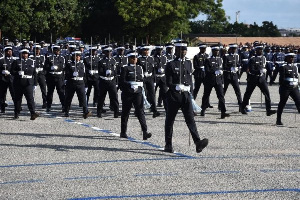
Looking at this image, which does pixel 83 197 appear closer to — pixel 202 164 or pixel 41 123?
pixel 202 164

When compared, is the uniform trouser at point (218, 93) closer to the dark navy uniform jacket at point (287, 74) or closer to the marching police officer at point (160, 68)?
the marching police officer at point (160, 68)

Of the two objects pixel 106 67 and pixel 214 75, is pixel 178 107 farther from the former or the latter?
pixel 106 67

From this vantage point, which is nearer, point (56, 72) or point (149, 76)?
point (149, 76)

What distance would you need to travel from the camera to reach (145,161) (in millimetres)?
12688

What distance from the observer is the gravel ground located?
1013 centimetres

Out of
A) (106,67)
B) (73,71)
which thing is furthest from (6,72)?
(106,67)

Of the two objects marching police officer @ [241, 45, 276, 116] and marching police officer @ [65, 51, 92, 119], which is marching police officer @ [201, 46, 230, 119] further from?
marching police officer @ [65, 51, 92, 119]

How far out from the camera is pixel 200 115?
2086 centimetres

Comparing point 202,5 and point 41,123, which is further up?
point 202,5

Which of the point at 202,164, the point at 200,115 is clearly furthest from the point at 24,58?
the point at 202,164

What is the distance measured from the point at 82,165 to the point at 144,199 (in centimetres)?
295

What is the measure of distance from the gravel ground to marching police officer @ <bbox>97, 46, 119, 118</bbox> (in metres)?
0.98

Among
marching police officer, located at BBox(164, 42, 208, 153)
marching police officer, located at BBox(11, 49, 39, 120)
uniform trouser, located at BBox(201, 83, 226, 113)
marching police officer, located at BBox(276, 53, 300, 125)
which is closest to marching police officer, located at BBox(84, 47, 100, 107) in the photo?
marching police officer, located at BBox(11, 49, 39, 120)

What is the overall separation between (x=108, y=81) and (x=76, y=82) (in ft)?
3.10
